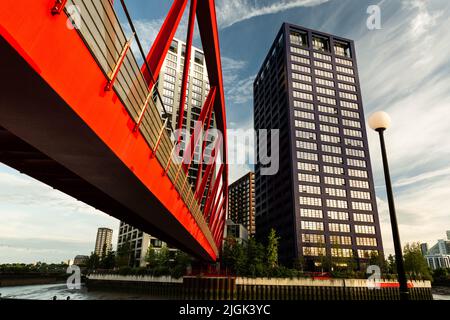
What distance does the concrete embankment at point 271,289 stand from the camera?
160 ft

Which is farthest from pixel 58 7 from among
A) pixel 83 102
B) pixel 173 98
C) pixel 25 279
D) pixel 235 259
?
pixel 173 98

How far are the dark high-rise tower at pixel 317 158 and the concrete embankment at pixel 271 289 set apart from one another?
959 inches

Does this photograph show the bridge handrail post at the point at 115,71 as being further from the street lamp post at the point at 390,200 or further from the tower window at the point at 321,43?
the tower window at the point at 321,43

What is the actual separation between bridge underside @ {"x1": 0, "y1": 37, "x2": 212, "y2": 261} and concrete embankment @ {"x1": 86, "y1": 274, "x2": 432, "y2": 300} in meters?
41.3

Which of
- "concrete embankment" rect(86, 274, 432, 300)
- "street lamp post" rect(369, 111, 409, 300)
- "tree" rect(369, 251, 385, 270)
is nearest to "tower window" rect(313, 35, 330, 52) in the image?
"tree" rect(369, 251, 385, 270)

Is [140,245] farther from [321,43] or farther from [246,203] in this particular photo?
[321,43]

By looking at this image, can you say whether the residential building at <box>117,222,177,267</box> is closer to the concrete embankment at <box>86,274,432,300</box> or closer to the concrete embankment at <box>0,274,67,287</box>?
the concrete embankment at <box>0,274,67,287</box>

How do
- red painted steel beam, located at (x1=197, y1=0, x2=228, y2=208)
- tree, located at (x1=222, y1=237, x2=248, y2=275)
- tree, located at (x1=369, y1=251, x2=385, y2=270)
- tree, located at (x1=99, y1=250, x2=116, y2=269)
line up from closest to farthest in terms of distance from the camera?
red painted steel beam, located at (x1=197, y1=0, x2=228, y2=208)
tree, located at (x1=222, y1=237, x2=248, y2=275)
tree, located at (x1=369, y1=251, x2=385, y2=270)
tree, located at (x1=99, y1=250, x2=116, y2=269)

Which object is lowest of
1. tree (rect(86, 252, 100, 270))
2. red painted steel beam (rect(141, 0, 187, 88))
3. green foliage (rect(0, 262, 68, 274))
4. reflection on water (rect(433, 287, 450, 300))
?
reflection on water (rect(433, 287, 450, 300))

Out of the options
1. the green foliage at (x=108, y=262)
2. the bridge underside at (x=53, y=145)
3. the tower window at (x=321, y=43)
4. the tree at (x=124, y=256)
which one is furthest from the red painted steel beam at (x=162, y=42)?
the tower window at (x=321, y=43)

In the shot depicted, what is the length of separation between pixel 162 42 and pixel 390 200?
7.78 m

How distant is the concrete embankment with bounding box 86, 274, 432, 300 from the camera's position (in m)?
48.8
